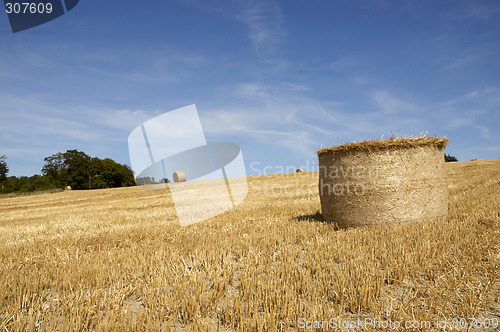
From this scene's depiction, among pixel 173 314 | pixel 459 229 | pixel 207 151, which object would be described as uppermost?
pixel 207 151

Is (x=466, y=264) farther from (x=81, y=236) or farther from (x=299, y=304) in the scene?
(x=81, y=236)

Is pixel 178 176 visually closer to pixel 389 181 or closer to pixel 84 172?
pixel 389 181

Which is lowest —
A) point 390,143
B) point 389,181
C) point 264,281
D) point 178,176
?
point 264,281

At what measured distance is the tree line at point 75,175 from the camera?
6838 centimetres

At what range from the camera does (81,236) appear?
7152mm

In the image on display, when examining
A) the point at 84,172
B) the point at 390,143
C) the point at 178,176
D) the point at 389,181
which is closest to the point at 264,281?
the point at 389,181

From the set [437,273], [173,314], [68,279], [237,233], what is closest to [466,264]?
[437,273]

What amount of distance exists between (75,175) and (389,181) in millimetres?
79369

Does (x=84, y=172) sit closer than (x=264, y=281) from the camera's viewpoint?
No

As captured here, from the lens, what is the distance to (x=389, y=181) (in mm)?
6012

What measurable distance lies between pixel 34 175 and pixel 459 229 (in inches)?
3704

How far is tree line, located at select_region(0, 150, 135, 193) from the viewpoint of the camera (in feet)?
224

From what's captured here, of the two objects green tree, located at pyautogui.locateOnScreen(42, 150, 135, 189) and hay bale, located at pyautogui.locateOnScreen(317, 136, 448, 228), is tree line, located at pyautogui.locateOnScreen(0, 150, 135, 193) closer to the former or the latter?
green tree, located at pyautogui.locateOnScreen(42, 150, 135, 189)

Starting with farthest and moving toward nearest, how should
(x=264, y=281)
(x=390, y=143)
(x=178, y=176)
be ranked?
1. (x=178, y=176)
2. (x=390, y=143)
3. (x=264, y=281)
